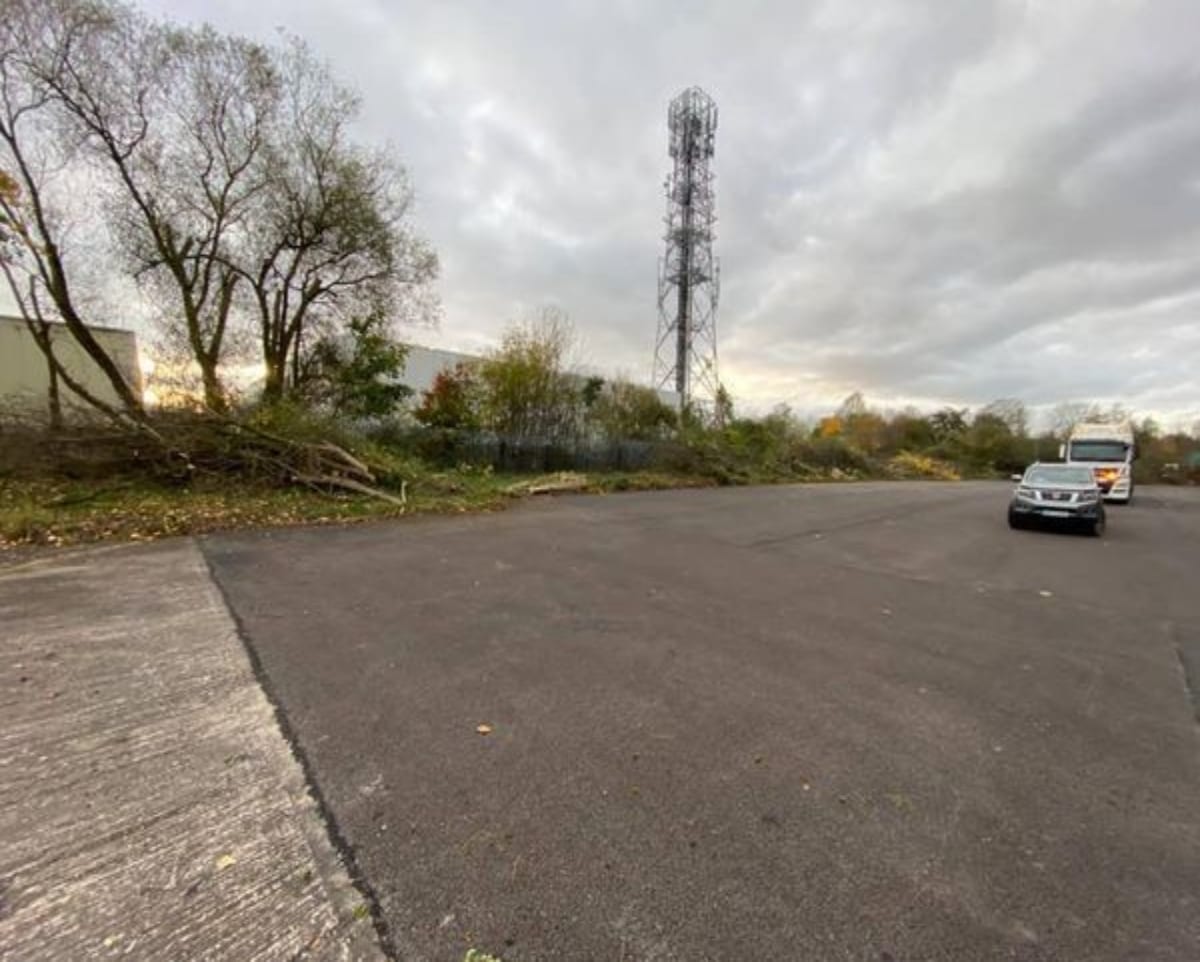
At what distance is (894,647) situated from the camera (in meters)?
4.29

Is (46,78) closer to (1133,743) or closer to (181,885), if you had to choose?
Answer: (181,885)

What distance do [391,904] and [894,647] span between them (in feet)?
13.1

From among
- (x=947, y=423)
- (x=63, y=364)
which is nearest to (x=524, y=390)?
(x=63, y=364)

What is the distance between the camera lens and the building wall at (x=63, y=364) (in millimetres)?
10109

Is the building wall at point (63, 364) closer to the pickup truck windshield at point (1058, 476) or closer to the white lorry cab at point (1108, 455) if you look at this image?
the pickup truck windshield at point (1058, 476)

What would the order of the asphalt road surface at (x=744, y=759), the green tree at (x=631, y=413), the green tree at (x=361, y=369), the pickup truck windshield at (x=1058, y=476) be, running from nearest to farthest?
the asphalt road surface at (x=744, y=759) → the pickup truck windshield at (x=1058, y=476) → the green tree at (x=361, y=369) → the green tree at (x=631, y=413)

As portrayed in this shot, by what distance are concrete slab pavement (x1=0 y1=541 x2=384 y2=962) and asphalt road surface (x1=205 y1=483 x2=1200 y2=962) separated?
0.19 m

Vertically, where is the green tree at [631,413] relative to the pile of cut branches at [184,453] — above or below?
above

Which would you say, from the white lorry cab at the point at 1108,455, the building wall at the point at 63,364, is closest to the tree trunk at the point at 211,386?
the building wall at the point at 63,364

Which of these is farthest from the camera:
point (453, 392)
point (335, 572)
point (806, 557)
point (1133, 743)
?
point (453, 392)

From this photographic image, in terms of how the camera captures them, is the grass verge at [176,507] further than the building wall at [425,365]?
No

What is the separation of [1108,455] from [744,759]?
2299 centimetres

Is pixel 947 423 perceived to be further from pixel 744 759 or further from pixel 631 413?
pixel 744 759

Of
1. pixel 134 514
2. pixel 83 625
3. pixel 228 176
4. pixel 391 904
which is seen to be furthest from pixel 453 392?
pixel 391 904
